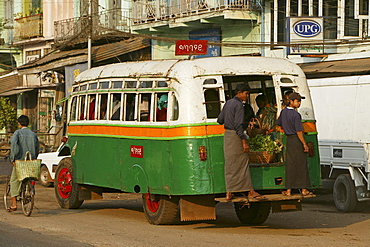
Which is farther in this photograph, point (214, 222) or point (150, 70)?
point (214, 222)

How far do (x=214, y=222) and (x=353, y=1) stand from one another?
13090mm

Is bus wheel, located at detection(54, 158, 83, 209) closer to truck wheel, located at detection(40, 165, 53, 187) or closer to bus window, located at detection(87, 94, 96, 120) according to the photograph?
bus window, located at detection(87, 94, 96, 120)

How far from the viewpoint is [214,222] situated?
13602 millimetres

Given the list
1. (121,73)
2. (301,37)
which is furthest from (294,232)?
(301,37)

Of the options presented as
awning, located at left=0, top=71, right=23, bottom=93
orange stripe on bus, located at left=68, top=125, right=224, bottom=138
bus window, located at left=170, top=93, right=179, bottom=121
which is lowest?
orange stripe on bus, located at left=68, top=125, right=224, bottom=138

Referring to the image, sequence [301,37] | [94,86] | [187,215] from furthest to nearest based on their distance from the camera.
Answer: [301,37], [94,86], [187,215]

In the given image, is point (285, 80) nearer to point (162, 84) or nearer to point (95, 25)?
point (162, 84)

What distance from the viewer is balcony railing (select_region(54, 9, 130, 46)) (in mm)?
33500

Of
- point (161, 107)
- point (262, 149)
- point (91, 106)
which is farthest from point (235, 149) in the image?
point (91, 106)

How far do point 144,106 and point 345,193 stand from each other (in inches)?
208

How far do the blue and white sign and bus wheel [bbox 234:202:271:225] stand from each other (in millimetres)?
11668

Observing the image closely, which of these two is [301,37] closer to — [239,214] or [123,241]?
[239,214]

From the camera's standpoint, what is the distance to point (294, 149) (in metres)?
11.9

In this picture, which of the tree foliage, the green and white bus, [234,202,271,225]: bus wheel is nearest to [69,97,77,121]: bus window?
the green and white bus
